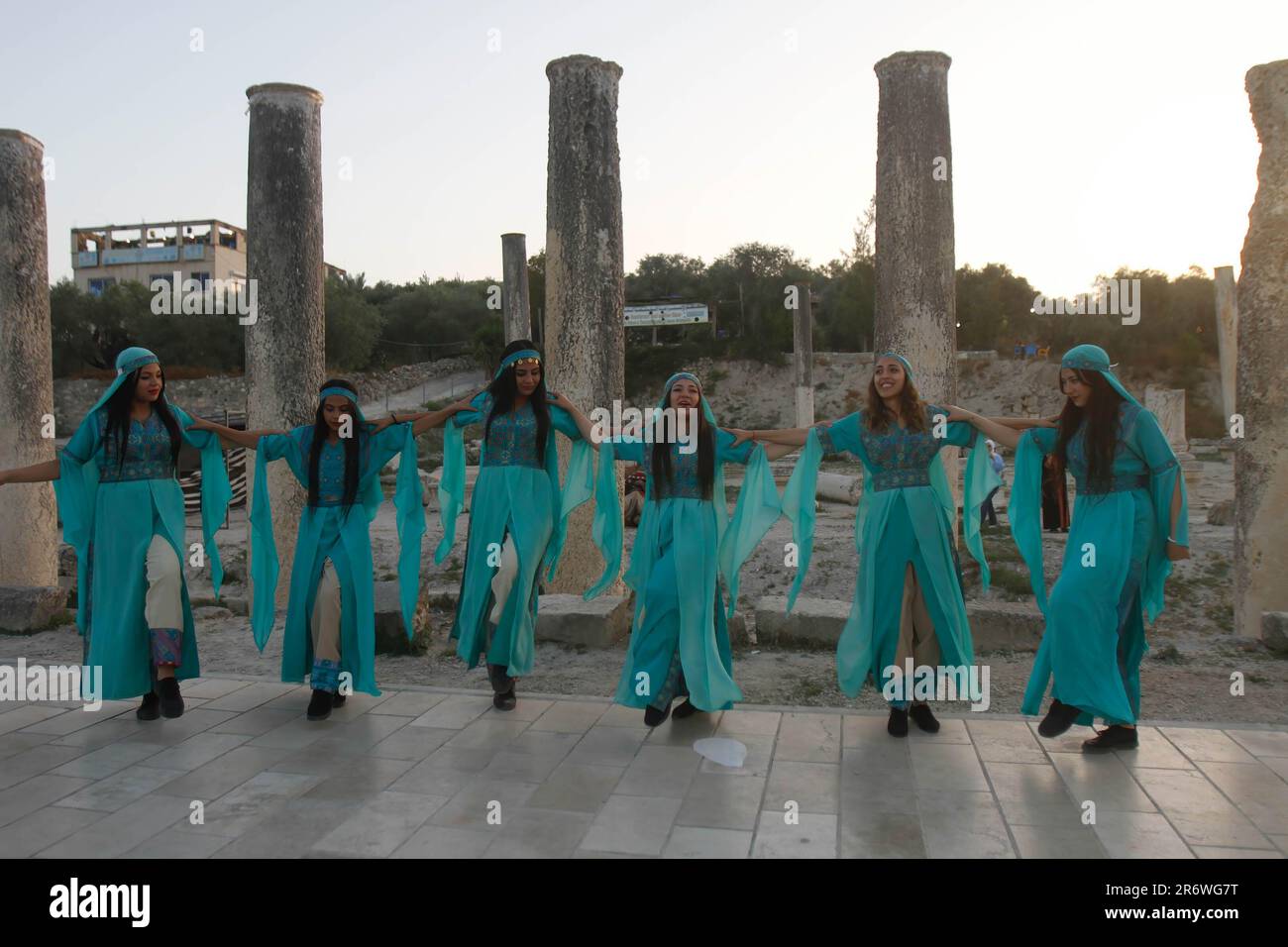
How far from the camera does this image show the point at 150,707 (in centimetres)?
568

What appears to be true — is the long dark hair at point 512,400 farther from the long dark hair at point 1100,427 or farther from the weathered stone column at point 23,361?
the weathered stone column at point 23,361

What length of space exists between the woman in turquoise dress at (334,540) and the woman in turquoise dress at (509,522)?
0.44m

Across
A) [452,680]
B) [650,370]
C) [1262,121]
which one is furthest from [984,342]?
[452,680]

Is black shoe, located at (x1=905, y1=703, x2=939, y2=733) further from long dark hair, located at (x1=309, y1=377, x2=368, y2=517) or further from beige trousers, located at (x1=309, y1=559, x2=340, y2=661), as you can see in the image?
long dark hair, located at (x1=309, y1=377, x2=368, y2=517)

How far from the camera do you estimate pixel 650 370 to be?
43.7 meters

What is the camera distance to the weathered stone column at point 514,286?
17.5 m

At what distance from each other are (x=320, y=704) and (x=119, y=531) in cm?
149

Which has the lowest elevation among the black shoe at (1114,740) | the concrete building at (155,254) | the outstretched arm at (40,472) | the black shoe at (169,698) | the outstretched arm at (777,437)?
the black shoe at (1114,740)

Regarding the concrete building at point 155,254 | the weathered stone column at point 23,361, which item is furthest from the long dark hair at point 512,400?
the concrete building at point 155,254

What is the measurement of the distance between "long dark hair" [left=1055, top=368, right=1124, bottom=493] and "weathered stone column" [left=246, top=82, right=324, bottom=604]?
6502 millimetres

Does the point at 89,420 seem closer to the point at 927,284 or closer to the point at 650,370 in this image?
the point at 927,284

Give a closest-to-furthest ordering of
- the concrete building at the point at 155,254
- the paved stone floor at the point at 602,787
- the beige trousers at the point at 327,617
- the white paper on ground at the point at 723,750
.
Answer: the paved stone floor at the point at 602,787 → the white paper on ground at the point at 723,750 → the beige trousers at the point at 327,617 → the concrete building at the point at 155,254

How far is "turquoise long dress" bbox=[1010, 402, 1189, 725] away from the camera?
4.93 metres

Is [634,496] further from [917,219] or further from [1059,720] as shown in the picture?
[1059,720]
